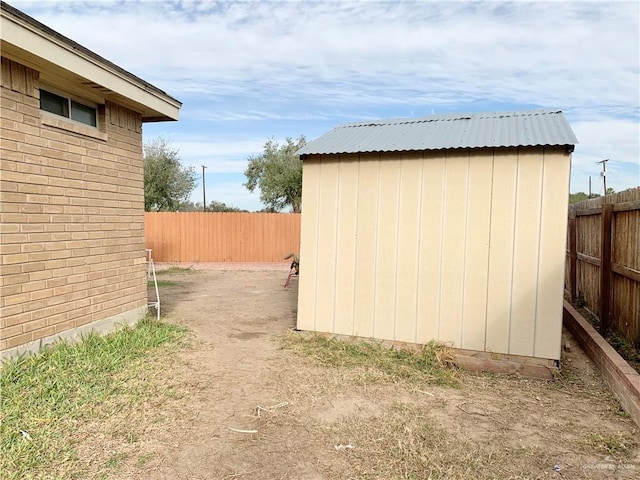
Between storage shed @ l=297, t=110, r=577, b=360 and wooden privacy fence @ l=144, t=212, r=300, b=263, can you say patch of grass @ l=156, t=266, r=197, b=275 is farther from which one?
storage shed @ l=297, t=110, r=577, b=360

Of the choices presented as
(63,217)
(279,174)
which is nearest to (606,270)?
(63,217)

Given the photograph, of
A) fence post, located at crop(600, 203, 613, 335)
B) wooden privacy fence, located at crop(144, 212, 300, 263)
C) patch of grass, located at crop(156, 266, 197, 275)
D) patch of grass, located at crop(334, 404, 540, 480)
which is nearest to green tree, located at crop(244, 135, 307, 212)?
wooden privacy fence, located at crop(144, 212, 300, 263)

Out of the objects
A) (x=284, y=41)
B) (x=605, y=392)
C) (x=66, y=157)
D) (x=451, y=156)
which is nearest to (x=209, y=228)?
(x=284, y=41)

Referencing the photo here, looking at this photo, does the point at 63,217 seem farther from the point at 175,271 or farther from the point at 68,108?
the point at 175,271

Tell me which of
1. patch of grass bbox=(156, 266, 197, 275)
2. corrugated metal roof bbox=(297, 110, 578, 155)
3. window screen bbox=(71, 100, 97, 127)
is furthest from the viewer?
patch of grass bbox=(156, 266, 197, 275)

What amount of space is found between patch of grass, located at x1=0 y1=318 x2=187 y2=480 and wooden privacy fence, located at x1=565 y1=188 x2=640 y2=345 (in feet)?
15.9

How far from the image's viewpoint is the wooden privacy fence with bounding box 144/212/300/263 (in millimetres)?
15352

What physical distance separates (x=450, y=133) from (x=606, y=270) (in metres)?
2.64

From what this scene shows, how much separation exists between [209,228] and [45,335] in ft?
39.0

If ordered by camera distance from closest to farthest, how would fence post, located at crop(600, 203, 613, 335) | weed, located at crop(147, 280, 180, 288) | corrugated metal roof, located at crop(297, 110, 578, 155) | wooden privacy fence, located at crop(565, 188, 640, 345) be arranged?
corrugated metal roof, located at crop(297, 110, 578, 155), wooden privacy fence, located at crop(565, 188, 640, 345), fence post, located at crop(600, 203, 613, 335), weed, located at crop(147, 280, 180, 288)

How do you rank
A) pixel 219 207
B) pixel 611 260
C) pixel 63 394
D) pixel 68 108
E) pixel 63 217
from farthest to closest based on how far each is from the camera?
pixel 219 207 → pixel 611 260 → pixel 68 108 → pixel 63 217 → pixel 63 394

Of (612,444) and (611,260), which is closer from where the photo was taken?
(612,444)

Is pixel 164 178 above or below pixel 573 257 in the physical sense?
above

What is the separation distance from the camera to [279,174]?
23188 millimetres
